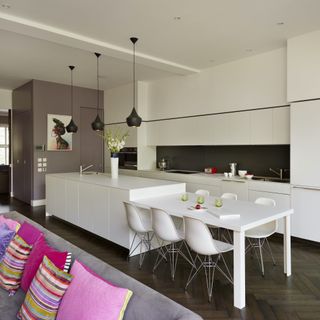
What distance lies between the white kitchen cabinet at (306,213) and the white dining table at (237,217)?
116 centimetres

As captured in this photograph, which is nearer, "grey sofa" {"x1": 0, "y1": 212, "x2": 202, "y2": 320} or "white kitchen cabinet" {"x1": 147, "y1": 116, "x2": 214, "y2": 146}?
"grey sofa" {"x1": 0, "y1": 212, "x2": 202, "y2": 320}

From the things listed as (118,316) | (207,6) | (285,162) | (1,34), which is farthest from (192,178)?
(118,316)

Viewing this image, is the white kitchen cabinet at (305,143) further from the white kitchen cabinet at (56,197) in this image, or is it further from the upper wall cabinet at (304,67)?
the white kitchen cabinet at (56,197)

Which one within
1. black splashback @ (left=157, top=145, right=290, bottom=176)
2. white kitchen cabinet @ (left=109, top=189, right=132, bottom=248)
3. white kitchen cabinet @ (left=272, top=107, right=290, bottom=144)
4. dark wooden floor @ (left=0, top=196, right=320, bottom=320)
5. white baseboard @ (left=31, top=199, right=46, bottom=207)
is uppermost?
white kitchen cabinet @ (left=272, top=107, right=290, bottom=144)

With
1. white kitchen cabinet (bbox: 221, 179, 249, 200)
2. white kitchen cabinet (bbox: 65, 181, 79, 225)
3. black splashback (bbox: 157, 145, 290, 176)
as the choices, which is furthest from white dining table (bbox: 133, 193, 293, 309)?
black splashback (bbox: 157, 145, 290, 176)

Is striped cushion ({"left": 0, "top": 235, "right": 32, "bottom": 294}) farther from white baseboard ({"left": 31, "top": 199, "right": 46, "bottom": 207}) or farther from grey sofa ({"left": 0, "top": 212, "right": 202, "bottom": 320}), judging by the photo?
white baseboard ({"left": 31, "top": 199, "right": 46, "bottom": 207})

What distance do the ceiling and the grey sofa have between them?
8.86 feet

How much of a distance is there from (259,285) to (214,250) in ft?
2.44

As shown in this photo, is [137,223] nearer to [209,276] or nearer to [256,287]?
[209,276]

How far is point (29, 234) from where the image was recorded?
2.29 metres

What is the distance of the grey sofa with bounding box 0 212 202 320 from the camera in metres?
1.29

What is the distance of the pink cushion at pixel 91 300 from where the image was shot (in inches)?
52.5

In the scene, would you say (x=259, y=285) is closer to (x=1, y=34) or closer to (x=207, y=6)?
(x=207, y=6)

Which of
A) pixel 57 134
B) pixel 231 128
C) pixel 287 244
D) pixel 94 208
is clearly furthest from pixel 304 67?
pixel 57 134
